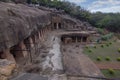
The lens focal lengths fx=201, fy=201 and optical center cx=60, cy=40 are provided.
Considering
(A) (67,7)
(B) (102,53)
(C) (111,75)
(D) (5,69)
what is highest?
(D) (5,69)

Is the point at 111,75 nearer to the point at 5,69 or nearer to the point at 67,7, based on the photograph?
the point at 5,69

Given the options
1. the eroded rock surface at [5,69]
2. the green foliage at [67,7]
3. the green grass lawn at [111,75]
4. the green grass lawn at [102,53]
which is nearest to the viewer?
the eroded rock surface at [5,69]

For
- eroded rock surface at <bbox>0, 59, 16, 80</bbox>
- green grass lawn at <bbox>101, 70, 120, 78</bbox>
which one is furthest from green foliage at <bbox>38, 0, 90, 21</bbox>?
eroded rock surface at <bbox>0, 59, 16, 80</bbox>

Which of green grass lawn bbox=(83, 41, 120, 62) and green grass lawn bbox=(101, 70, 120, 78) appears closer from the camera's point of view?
green grass lawn bbox=(101, 70, 120, 78)

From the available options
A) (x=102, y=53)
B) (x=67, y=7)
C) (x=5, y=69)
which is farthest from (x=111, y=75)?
(x=67, y=7)

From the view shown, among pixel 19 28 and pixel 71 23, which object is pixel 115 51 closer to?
pixel 71 23

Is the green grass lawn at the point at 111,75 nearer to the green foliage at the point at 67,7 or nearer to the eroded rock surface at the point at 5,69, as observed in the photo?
the eroded rock surface at the point at 5,69

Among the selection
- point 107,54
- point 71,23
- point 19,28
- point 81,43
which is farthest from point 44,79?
point 71,23

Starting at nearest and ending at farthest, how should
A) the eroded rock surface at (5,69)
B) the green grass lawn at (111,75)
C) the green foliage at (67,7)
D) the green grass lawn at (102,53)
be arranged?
the eroded rock surface at (5,69)
the green grass lawn at (111,75)
the green grass lawn at (102,53)
the green foliage at (67,7)

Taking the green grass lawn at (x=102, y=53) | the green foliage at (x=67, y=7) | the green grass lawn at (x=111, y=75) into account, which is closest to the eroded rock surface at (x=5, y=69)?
the green grass lawn at (x=111, y=75)

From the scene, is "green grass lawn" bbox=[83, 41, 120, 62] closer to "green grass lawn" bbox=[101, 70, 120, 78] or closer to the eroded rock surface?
"green grass lawn" bbox=[101, 70, 120, 78]

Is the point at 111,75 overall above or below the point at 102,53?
above

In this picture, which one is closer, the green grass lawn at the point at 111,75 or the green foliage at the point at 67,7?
the green grass lawn at the point at 111,75

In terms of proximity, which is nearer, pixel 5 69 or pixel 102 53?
pixel 5 69
